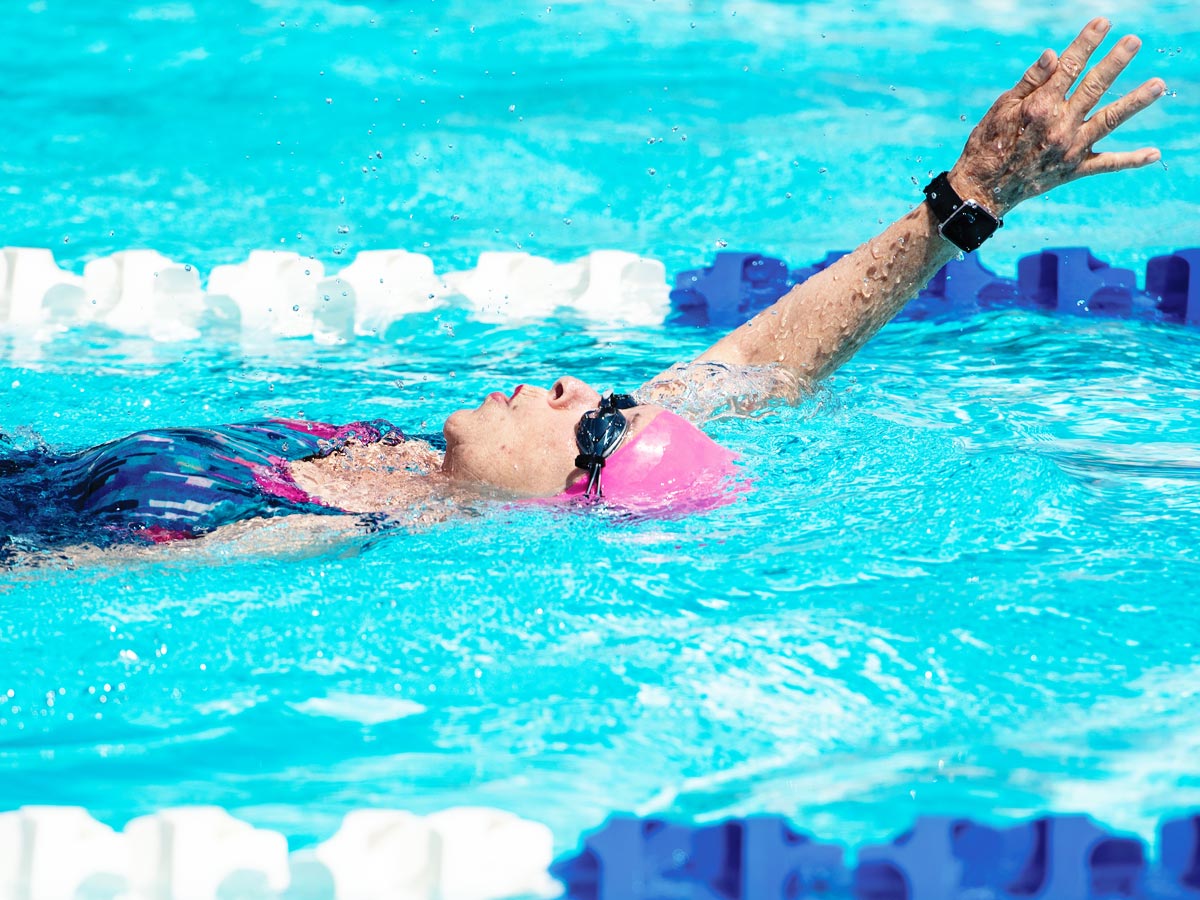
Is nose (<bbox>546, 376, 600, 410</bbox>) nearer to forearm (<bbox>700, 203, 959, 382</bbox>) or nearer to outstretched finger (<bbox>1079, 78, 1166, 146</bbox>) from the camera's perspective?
forearm (<bbox>700, 203, 959, 382</bbox>)

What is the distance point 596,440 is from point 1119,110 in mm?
1126

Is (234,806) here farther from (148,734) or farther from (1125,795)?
(1125,795)

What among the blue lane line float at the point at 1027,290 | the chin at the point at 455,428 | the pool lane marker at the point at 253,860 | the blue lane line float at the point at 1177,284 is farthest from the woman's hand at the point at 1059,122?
the blue lane line float at the point at 1177,284

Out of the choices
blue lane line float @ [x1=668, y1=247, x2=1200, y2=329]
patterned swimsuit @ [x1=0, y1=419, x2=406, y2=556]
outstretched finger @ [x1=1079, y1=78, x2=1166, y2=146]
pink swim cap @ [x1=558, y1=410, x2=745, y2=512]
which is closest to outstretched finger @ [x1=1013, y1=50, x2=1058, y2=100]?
outstretched finger @ [x1=1079, y1=78, x2=1166, y2=146]

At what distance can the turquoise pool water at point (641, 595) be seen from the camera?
2.05 m

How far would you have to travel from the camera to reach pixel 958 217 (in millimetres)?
2729

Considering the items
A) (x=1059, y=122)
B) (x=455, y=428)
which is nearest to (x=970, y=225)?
(x=1059, y=122)

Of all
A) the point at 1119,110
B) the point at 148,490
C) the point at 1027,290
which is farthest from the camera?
the point at 1027,290

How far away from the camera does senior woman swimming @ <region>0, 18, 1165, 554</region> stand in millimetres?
2365

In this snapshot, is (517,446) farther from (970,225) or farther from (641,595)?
(970,225)

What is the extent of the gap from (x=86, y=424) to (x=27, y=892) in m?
1.88

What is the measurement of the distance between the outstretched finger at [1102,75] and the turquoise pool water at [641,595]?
796mm

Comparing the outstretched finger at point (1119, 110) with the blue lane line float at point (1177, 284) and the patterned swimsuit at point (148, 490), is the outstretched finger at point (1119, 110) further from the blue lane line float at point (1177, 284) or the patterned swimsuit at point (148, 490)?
the blue lane line float at point (1177, 284)

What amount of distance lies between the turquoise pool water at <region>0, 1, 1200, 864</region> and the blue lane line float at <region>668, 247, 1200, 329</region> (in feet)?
0.53
